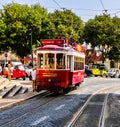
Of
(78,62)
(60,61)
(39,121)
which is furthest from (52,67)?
(39,121)

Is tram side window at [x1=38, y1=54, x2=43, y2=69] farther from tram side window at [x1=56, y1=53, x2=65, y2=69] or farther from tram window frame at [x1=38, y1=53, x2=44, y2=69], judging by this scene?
tram side window at [x1=56, y1=53, x2=65, y2=69]

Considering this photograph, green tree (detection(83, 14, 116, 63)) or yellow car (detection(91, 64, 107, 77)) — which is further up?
green tree (detection(83, 14, 116, 63))

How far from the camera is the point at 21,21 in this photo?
235 feet

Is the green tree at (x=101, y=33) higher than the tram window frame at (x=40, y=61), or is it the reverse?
the green tree at (x=101, y=33)

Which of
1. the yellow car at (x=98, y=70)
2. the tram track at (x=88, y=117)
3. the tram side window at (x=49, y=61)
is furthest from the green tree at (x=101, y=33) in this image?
the tram track at (x=88, y=117)

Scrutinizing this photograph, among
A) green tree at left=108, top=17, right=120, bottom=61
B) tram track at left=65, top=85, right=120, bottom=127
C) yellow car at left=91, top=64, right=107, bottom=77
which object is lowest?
tram track at left=65, top=85, right=120, bottom=127

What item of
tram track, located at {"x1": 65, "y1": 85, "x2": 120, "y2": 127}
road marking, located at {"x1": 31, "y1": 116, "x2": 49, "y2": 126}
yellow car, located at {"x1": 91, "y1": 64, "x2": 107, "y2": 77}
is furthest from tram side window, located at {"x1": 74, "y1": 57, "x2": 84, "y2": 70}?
yellow car, located at {"x1": 91, "y1": 64, "x2": 107, "y2": 77}

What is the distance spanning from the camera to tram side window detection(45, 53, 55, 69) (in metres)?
27.3

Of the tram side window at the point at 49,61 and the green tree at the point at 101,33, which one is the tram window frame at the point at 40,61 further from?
the green tree at the point at 101,33

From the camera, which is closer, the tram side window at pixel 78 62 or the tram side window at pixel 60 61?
the tram side window at pixel 60 61

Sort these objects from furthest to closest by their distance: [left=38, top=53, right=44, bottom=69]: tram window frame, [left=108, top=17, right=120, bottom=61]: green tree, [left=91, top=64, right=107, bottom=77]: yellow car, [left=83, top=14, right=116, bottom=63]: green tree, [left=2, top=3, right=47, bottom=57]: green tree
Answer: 1. [left=108, top=17, right=120, bottom=61]: green tree
2. [left=83, top=14, right=116, bottom=63]: green tree
3. [left=91, top=64, right=107, bottom=77]: yellow car
4. [left=2, top=3, right=47, bottom=57]: green tree
5. [left=38, top=53, right=44, bottom=69]: tram window frame

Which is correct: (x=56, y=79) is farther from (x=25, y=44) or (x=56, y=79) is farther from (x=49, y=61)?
(x=25, y=44)

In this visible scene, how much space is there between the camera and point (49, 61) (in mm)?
27359

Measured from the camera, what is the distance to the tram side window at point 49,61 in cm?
2728
